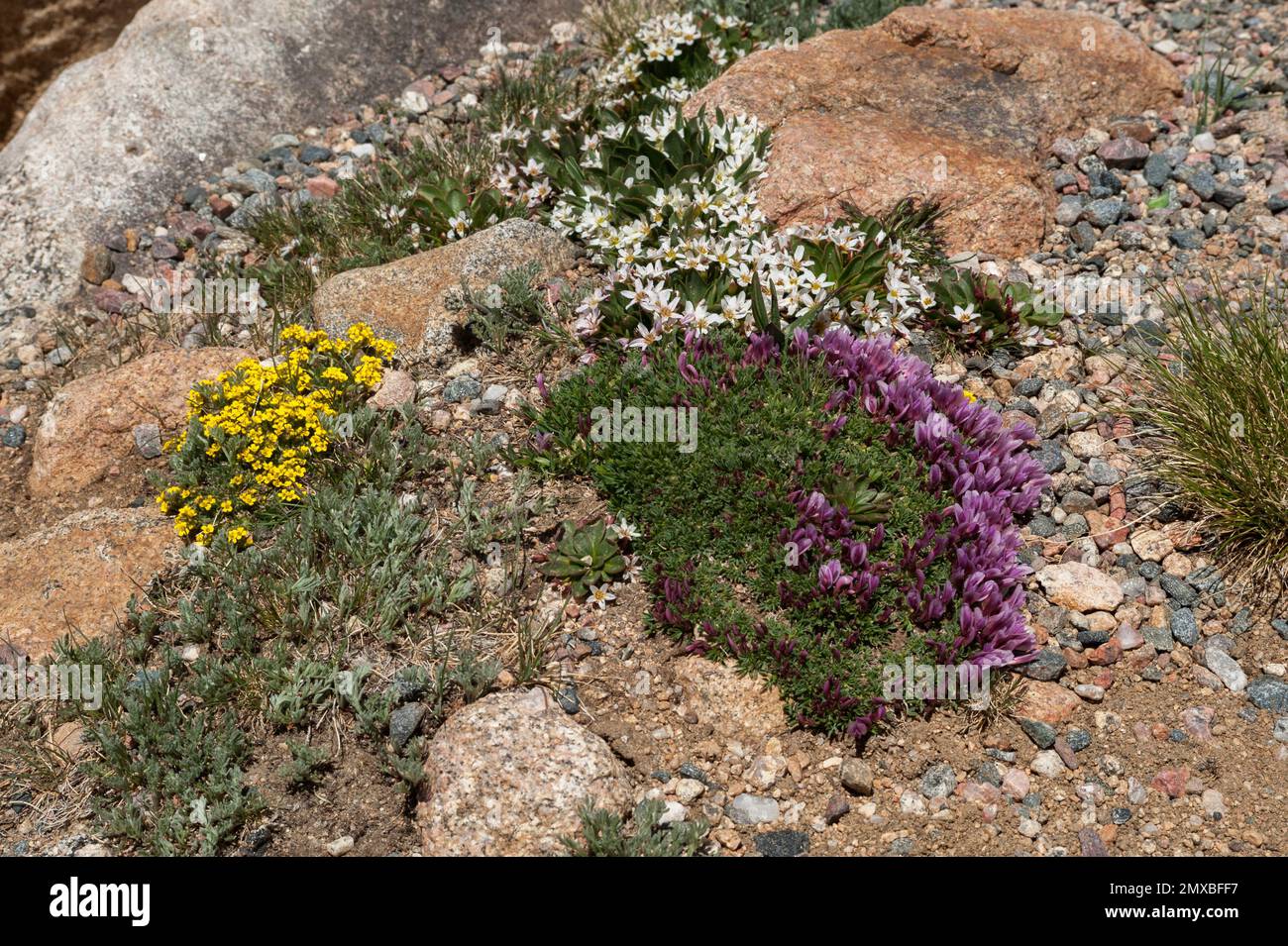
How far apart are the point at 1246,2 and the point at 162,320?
9.17 metres

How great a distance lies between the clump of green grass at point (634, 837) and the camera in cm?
433

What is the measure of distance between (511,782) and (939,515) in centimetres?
243

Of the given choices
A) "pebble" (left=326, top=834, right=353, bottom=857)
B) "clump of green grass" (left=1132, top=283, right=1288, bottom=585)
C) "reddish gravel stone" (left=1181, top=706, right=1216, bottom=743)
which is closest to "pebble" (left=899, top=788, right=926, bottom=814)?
"reddish gravel stone" (left=1181, top=706, right=1216, bottom=743)

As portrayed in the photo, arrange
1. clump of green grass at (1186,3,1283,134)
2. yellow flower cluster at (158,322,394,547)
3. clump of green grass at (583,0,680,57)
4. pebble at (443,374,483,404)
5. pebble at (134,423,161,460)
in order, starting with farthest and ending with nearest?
clump of green grass at (583,0,680,57), clump of green grass at (1186,3,1283,134), pebble at (443,374,483,404), pebble at (134,423,161,460), yellow flower cluster at (158,322,394,547)

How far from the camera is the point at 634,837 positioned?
4387 millimetres

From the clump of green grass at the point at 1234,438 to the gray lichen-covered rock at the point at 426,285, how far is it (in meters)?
3.86

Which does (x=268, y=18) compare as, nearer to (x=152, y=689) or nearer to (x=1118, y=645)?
(x=152, y=689)

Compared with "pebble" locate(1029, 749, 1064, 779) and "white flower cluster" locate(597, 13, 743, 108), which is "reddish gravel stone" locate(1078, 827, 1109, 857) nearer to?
"pebble" locate(1029, 749, 1064, 779)

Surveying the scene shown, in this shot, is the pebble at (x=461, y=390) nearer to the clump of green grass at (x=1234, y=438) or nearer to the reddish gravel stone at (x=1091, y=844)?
the clump of green grass at (x=1234, y=438)

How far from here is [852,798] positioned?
4.71 m

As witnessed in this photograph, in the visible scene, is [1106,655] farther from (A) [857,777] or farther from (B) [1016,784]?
(A) [857,777]

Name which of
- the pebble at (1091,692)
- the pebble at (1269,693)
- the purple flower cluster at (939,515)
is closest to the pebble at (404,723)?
the purple flower cluster at (939,515)

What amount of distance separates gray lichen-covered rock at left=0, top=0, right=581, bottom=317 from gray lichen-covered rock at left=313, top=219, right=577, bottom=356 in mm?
2490

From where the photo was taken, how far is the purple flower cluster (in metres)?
4.95
